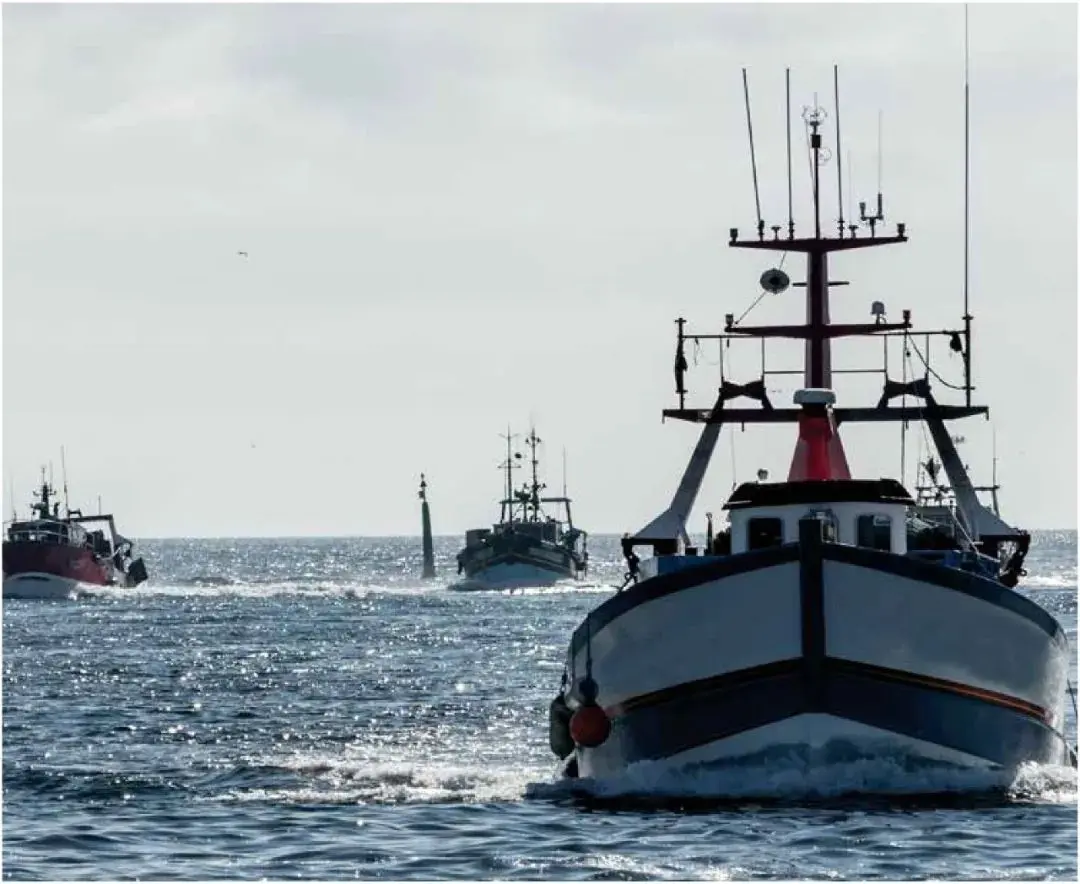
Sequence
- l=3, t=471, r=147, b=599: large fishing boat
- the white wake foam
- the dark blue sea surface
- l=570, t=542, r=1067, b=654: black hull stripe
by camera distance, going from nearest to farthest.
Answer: the dark blue sea surface, l=570, t=542, r=1067, b=654: black hull stripe, the white wake foam, l=3, t=471, r=147, b=599: large fishing boat

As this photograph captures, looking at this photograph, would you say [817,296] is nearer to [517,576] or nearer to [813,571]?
[813,571]

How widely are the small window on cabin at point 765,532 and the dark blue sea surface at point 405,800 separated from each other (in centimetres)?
309

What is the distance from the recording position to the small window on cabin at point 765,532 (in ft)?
99.2

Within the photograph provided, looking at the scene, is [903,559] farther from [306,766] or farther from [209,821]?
[306,766]

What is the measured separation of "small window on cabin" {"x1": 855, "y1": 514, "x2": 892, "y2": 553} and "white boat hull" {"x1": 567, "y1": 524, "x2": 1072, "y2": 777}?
202cm

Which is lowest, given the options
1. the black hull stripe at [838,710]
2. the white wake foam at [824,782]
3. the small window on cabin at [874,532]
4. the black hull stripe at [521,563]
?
the white wake foam at [824,782]

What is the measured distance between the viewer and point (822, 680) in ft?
92.3

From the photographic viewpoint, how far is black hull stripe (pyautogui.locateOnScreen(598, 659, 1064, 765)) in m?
28.2

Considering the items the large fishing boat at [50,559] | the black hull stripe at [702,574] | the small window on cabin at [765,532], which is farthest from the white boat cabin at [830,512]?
the large fishing boat at [50,559]

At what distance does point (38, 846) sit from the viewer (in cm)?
2689

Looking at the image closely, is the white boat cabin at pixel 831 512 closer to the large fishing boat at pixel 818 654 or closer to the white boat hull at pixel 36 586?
the large fishing boat at pixel 818 654

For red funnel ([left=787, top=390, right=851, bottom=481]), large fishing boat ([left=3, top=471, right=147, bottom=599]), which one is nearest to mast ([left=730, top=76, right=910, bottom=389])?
red funnel ([left=787, top=390, right=851, bottom=481])

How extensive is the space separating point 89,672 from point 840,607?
118 feet

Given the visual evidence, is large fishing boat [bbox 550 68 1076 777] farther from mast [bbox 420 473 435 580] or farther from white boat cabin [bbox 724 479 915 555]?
mast [bbox 420 473 435 580]
